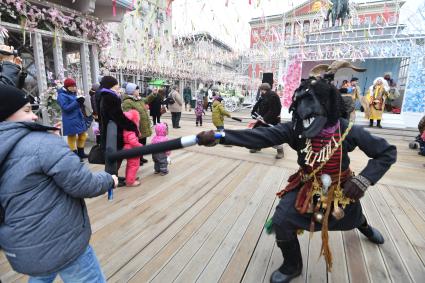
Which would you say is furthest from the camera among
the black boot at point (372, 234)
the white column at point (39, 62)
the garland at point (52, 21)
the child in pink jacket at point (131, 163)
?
the white column at point (39, 62)

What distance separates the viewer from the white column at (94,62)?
21.2 feet

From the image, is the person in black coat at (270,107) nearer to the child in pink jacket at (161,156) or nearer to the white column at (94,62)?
the child in pink jacket at (161,156)

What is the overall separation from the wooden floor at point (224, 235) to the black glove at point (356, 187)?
840 mm

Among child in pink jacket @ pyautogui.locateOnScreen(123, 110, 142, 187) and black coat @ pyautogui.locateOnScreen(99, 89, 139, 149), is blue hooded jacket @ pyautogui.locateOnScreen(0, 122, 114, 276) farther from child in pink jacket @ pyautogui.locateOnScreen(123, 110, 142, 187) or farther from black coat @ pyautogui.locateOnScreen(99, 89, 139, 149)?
child in pink jacket @ pyautogui.locateOnScreen(123, 110, 142, 187)

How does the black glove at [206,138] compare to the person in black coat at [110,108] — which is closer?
the black glove at [206,138]

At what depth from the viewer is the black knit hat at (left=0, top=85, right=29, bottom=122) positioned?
3.68ft

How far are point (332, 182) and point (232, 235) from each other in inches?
49.0

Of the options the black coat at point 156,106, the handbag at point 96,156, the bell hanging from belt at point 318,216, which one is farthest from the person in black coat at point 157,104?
the bell hanging from belt at point 318,216

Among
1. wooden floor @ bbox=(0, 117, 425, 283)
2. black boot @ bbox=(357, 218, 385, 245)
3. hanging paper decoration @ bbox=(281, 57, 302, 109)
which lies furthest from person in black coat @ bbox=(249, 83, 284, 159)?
hanging paper decoration @ bbox=(281, 57, 302, 109)

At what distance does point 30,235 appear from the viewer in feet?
3.87

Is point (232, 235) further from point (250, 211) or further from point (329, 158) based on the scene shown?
point (329, 158)

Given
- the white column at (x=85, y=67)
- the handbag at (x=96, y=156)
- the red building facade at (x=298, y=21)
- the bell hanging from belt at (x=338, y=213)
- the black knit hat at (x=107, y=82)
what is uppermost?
the red building facade at (x=298, y=21)

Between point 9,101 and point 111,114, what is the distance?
2.22m

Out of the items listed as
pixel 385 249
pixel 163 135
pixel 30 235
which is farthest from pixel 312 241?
pixel 163 135
